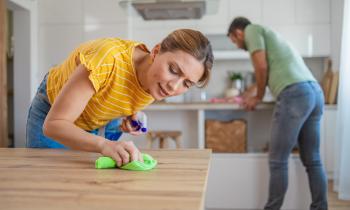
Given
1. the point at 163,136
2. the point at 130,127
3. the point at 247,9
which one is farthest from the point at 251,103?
the point at 247,9

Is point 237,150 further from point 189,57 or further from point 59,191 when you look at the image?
point 59,191

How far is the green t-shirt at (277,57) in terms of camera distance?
212cm

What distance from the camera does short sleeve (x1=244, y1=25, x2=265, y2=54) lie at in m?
2.17

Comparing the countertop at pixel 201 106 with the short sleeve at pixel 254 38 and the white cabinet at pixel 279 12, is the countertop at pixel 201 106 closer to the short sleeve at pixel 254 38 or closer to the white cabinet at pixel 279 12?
the short sleeve at pixel 254 38

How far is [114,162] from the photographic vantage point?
81 cm

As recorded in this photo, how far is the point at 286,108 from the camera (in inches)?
82.4

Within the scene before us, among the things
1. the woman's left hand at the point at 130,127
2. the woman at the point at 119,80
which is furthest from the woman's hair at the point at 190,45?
the woman's left hand at the point at 130,127

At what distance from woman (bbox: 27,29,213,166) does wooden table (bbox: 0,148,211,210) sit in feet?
0.20

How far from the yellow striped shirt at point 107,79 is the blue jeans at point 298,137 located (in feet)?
3.75

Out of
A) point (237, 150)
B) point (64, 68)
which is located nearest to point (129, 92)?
point (64, 68)

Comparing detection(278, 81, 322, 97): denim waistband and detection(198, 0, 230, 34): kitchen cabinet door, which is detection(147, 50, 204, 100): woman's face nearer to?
detection(278, 81, 322, 97): denim waistband

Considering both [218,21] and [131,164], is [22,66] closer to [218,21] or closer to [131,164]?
[218,21]

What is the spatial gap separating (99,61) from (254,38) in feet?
4.63

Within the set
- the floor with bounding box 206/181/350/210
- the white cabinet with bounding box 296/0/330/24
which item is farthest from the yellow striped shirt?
the white cabinet with bounding box 296/0/330/24
